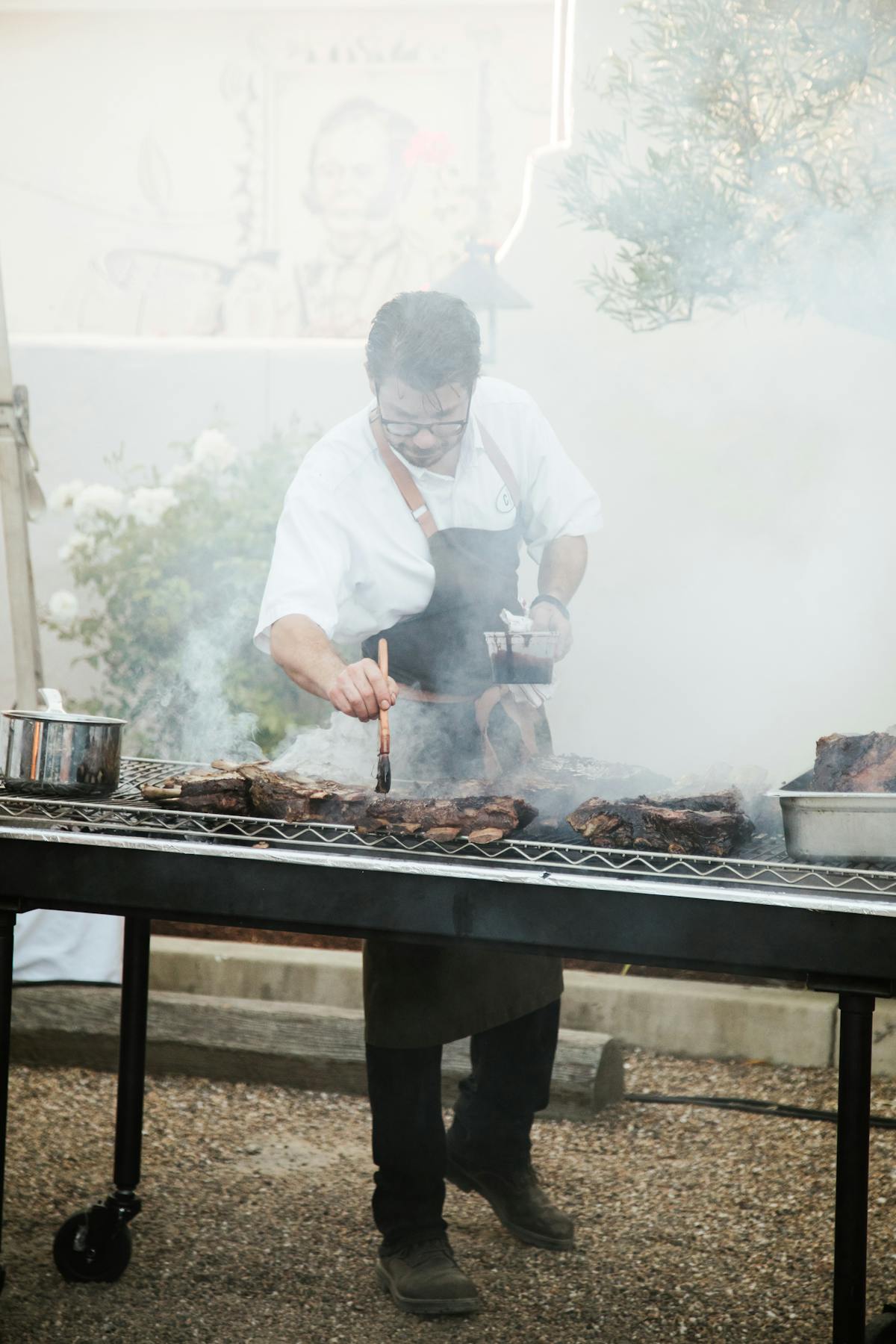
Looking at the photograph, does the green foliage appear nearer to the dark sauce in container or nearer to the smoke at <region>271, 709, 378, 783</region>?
the dark sauce in container

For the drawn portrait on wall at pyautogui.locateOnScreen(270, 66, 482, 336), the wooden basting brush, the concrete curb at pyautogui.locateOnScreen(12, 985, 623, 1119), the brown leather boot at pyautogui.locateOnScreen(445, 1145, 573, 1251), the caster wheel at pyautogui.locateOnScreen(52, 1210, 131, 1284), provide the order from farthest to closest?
1. the drawn portrait on wall at pyautogui.locateOnScreen(270, 66, 482, 336)
2. the concrete curb at pyautogui.locateOnScreen(12, 985, 623, 1119)
3. the brown leather boot at pyautogui.locateOnScreen(445, 1145, 573, 1251)
4. the caster wheel at pyautogui.locateOnScreen(52, 1210, 131, 1284)
5. the wooden basting brush

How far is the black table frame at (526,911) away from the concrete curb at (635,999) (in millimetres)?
2124

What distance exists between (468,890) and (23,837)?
29.4 inches

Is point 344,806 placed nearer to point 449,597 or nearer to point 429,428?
point 449,597

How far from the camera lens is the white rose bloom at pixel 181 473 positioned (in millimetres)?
4145

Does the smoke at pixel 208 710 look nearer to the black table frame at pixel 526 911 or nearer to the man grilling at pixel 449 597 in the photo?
the man grilling at pixel 449 597

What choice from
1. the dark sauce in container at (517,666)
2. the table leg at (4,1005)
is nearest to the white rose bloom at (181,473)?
the dark sauce in container at (517,666)

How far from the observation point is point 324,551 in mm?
3361

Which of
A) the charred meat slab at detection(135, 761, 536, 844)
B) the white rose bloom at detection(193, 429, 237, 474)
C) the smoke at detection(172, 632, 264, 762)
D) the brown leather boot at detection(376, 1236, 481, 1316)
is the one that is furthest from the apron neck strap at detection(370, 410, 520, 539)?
the brown leather boot at detection(376, 1236, 481, 1316)

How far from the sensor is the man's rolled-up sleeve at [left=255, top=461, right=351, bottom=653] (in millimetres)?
3230

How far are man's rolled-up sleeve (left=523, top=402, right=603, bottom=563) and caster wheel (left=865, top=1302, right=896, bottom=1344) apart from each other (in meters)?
2.14

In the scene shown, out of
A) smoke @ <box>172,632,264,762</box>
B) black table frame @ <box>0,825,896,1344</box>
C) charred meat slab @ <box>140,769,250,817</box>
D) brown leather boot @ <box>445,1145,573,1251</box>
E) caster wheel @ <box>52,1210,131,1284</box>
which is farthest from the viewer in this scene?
smoke @ <box>172,632,264,762</box>

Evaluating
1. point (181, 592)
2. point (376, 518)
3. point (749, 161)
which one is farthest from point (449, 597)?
point (749, 161)

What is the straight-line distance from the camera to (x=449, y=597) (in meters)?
3.29
